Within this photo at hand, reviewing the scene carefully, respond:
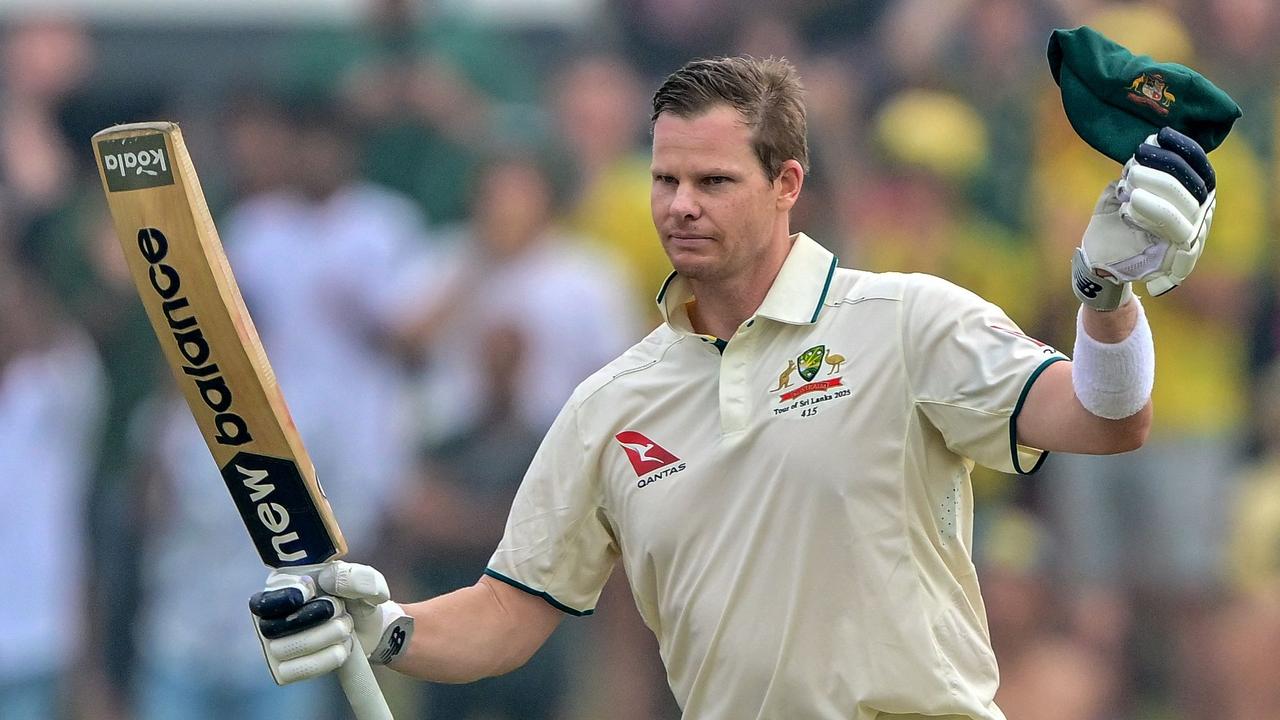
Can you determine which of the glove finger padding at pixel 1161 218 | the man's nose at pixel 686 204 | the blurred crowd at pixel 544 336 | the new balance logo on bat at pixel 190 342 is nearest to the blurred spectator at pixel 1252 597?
the blurred crowd at pixel 544 336

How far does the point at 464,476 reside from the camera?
7.78 m

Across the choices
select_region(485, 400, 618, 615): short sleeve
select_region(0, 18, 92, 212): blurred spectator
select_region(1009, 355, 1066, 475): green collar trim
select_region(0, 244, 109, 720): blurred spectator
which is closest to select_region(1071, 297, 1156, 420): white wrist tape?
select_region(1009, 355, 1066, 475): green collar trim

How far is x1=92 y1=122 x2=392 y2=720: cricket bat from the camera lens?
3588mm

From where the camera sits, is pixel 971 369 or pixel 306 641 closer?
pixel 971 369

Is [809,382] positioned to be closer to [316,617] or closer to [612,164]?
[316,617]

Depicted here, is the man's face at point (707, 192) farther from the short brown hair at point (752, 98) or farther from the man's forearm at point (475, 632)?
the man's forearm at point (475, 632)

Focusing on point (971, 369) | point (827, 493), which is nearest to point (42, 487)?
point (827, 493)

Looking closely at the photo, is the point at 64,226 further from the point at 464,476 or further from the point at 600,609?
the point at 600,609

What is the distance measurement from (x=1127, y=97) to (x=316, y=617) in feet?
5.61

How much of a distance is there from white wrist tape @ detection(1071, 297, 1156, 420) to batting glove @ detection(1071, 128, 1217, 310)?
0.10m

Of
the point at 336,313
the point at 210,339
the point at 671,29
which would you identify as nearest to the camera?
the point at 210,339

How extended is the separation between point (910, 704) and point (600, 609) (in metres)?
4.40

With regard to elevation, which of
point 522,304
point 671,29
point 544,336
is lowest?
point 544,336

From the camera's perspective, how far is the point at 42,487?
25.5 feet
